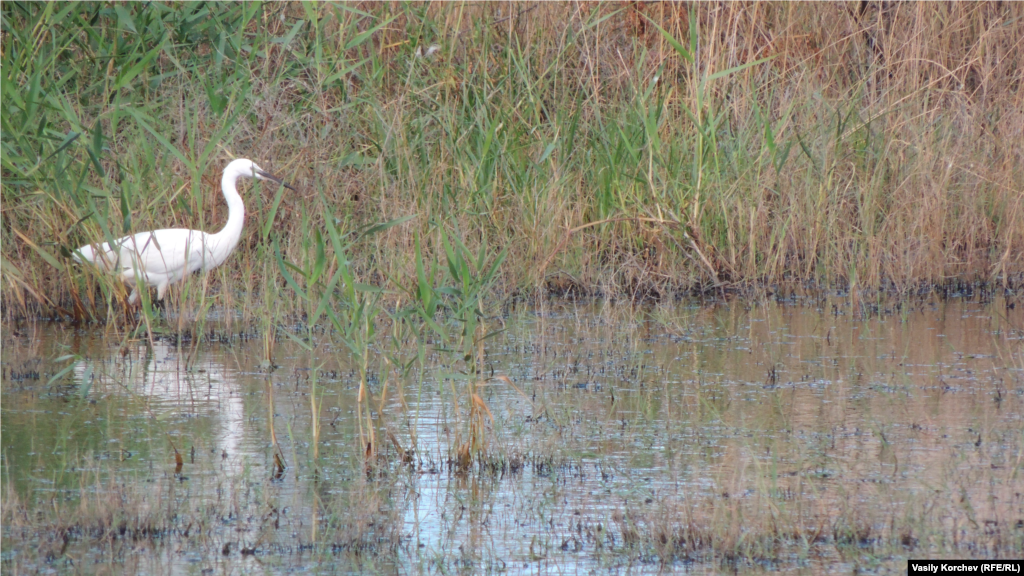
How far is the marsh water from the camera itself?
10.2 feet

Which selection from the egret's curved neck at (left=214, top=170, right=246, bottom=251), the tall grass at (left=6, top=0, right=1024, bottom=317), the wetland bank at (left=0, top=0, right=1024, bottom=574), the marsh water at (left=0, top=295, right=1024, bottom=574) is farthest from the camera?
the egret's curved neck at (left=214, top=170, right=246, bottom=251)

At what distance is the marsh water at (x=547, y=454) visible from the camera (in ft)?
10.2

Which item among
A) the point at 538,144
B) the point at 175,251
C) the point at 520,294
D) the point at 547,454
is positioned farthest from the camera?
the point at 538,144

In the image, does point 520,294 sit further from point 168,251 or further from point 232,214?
point 168,251

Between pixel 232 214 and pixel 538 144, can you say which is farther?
pixel 538 144

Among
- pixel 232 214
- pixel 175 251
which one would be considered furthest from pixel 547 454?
pixel 232 214

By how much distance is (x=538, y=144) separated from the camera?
7.27 metres

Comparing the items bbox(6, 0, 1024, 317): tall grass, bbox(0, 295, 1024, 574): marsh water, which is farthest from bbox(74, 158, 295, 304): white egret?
bbox(0, 295, 1024, 574): marsh water

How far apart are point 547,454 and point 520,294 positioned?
2.81 m

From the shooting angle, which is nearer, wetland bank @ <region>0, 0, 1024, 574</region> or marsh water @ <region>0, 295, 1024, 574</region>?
marsh water @ <region>0, 295, 1024, 574</region>

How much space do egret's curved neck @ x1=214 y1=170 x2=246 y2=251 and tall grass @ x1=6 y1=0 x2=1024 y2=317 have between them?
0.57 ft

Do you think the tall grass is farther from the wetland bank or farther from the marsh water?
the marsh water

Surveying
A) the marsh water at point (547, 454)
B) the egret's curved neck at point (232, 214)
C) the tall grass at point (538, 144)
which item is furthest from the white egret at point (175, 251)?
the marsh water at point (547, 454)

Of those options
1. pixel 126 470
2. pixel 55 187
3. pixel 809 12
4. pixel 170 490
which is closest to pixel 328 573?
pixel 170 490
